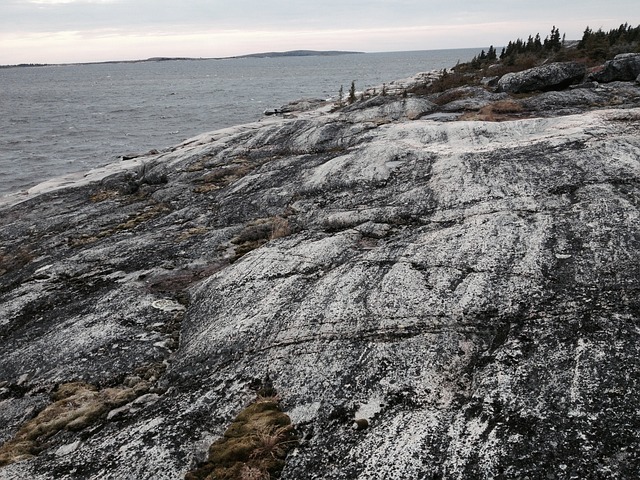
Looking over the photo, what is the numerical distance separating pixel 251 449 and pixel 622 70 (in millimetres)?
37578

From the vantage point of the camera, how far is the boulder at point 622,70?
3331 cm

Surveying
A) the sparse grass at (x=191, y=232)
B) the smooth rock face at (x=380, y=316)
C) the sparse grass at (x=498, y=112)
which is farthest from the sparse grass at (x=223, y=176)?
the sparse grass at (x=498, y=112)

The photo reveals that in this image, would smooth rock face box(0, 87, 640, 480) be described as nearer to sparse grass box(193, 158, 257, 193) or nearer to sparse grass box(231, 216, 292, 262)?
sparse grass box(231, 216, 292, 262)

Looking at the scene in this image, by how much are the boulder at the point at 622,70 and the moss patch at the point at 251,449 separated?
119 feet

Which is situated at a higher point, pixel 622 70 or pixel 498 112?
pixel 622 70

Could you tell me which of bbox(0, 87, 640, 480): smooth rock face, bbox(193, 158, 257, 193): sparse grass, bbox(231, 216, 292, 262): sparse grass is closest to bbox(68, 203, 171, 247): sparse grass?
bbox(0, 87, 640, 480): smooth rock face

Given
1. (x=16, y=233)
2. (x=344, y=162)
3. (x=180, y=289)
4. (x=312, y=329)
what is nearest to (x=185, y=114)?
(x=16, y=233)

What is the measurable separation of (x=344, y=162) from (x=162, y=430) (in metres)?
16.1

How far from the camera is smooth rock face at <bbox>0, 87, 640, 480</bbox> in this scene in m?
8.47

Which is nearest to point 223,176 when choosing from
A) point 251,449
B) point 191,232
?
point 191,232

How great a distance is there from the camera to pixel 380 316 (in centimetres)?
1159

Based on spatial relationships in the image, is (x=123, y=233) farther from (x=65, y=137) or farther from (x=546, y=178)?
(x=65, y=137)

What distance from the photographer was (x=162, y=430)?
9.70m

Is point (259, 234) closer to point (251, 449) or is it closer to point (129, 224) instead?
point (129, 224)
